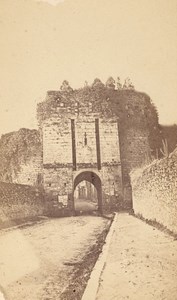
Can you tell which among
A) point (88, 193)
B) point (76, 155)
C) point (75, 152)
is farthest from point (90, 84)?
point (88, 193)

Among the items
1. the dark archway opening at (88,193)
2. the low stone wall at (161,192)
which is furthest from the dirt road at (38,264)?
the dark archway opening at (88,193)

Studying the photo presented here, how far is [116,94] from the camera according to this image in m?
12.3

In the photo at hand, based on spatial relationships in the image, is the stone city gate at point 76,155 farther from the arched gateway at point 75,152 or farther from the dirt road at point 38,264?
the dirt road at point 38,264

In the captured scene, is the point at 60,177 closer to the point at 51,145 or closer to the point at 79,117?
the point at 51,145

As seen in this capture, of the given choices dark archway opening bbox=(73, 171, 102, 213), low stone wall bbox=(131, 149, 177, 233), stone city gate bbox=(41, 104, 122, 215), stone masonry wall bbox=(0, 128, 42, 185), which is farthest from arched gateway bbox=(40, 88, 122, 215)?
low stone wall bbox=(131, 149, 177, 233)

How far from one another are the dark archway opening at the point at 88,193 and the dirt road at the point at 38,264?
6.79 metres

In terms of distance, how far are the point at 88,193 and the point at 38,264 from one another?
49.6ft

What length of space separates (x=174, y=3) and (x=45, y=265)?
316 cm

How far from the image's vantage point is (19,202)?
27.4 feet

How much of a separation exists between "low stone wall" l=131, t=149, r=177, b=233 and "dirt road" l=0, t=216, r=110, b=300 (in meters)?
1.27

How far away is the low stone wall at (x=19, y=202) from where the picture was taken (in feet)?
23.5

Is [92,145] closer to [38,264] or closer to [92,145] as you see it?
[92,145]

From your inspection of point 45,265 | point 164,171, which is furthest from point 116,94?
point 45,265

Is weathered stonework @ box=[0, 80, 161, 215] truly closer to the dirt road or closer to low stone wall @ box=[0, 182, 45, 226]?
low stone wall @ box=[0, 182, 45, 226]
